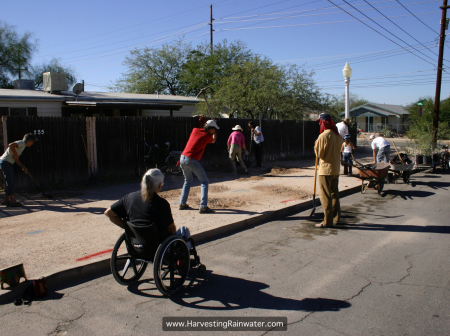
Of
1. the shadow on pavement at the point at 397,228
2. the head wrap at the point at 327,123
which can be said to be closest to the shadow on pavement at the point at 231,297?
the shadow on pavement at the point at 397,228

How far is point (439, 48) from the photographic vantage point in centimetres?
1892

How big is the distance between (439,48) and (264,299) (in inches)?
771

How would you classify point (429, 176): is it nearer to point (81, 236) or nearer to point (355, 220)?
point (355, 220)

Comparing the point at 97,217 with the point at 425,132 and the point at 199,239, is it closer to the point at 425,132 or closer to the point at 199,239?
the point at 199,239

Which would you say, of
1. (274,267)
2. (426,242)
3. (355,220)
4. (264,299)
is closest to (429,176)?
(355,220)

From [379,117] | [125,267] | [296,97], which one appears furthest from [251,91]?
[379,117]

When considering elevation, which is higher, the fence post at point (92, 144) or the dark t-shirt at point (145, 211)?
the fence post at point (92, 144)

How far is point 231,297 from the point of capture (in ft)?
→ 13.4

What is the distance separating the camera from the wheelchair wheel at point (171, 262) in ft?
12.9

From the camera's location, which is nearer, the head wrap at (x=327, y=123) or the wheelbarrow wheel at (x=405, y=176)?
the head wrap at (x=327, y=123)

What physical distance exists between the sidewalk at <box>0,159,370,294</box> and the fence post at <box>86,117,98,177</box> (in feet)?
3.58

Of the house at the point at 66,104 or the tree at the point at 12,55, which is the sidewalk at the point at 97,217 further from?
the tree at the point at 12,55

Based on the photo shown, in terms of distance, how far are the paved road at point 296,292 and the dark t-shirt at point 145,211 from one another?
0.83 m

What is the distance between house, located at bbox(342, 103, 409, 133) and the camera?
167ft
